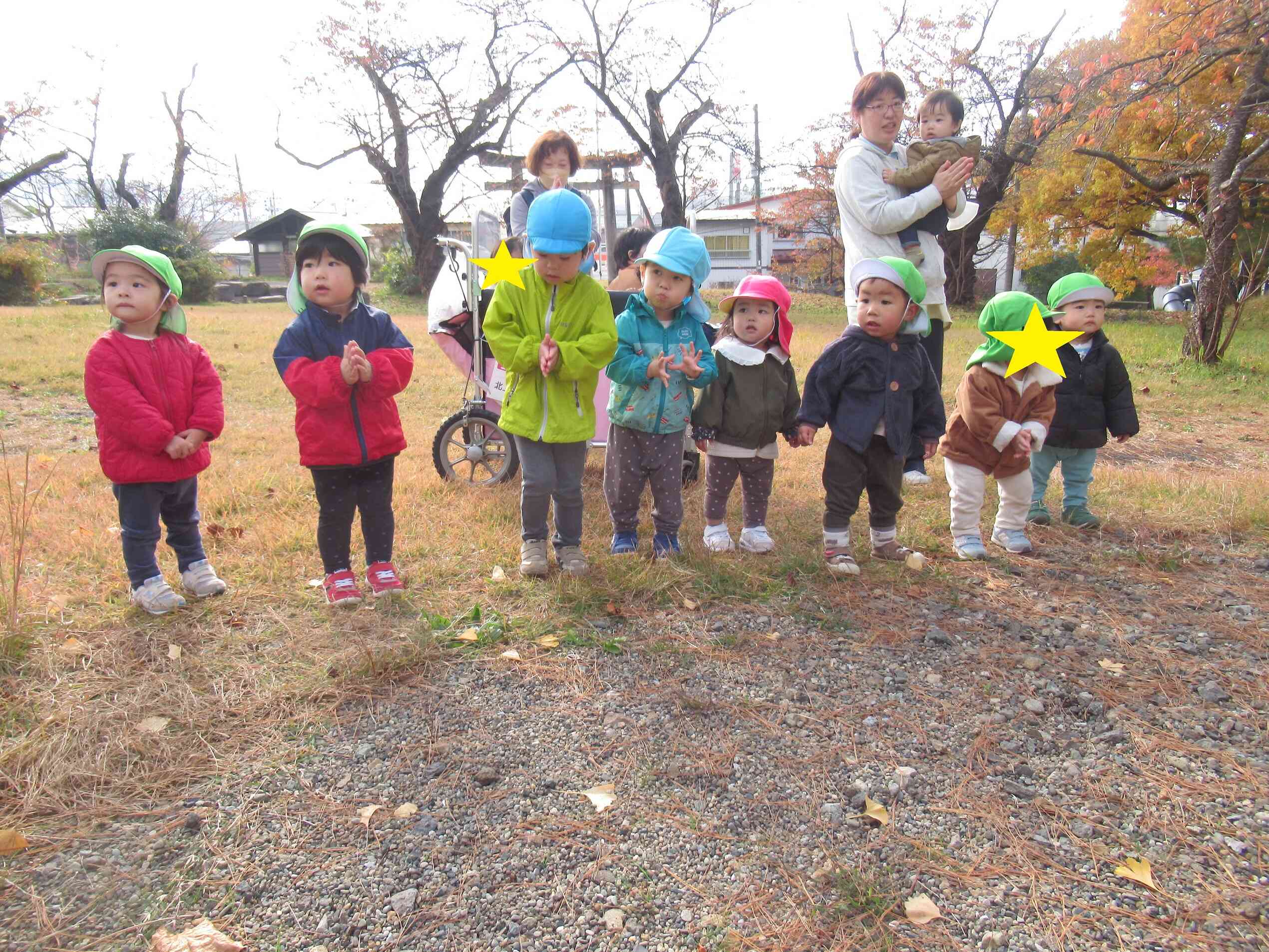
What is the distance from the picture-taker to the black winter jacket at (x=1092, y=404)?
14.1 feet

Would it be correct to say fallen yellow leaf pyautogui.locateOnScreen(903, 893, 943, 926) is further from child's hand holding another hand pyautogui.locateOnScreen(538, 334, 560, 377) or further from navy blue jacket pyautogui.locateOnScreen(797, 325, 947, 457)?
child's hand holding another hand pyautogui.locateOnScreen(538, 334, 560, 377)

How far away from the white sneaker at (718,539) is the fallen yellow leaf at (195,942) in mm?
2584

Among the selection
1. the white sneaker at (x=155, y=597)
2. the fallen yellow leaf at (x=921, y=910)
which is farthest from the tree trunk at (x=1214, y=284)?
the white sneaker at (x=155, y=597)

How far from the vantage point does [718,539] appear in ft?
12.9

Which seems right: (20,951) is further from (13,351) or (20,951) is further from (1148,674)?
(13,351)

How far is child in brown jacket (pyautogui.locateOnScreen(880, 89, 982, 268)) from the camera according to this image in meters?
3.97

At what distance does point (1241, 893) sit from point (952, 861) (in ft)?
2.01

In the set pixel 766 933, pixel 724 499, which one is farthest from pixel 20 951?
pixel 724 499

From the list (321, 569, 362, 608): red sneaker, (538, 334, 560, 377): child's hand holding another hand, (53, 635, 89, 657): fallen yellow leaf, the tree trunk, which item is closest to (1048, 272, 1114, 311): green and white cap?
(538, 334, 560, 377): child's hand holding another hand

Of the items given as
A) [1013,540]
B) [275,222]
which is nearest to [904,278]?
[1013,540]

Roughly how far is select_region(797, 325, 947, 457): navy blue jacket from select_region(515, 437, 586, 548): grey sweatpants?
1078mm

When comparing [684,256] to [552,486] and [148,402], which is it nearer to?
[552,486]

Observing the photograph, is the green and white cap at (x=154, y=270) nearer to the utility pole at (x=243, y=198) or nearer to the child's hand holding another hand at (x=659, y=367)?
the child's hand holding another hand at (x=659, y=367)

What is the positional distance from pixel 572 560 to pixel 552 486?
0.35m
